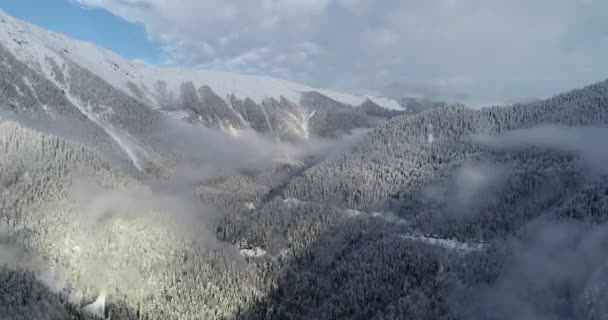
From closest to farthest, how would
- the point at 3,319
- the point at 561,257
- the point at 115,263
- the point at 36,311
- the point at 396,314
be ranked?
the point at 3,319 < the point at 36,311 < the point at 396,314 < the point at 561,257 < the point at 115,263

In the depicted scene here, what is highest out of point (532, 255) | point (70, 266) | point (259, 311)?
point (532, 255)

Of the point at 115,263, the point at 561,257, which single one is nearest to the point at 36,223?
the point at 115,263

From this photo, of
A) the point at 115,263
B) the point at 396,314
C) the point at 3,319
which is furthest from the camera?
the point at 115,263

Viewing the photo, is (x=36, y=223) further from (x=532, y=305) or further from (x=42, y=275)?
(x=532, y=305)

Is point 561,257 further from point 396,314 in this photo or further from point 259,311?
point 259,311

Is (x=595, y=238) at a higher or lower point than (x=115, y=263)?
higher

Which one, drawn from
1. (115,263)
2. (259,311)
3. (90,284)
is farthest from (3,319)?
(259,311)

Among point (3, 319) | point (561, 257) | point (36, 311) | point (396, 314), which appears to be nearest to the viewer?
point (3, 319)

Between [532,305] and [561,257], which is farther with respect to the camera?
[561,257]

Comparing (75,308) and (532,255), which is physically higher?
(532,255)

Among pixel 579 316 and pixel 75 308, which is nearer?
pixel 579 316
